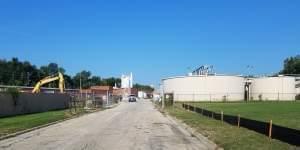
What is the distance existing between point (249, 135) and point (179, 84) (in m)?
96.2

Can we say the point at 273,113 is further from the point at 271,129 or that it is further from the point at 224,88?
the point at 224,88

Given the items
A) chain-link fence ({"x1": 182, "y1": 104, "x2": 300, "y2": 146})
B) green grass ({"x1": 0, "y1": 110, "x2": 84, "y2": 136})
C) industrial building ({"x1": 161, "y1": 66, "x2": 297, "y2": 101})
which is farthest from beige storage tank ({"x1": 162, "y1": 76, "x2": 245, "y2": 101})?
chain-link fence ({"x1": 182, "y1": 104, "x2": 300, "y2": 146})

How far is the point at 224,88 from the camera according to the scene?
115500 millimetres

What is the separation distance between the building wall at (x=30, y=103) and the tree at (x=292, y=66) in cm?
12579

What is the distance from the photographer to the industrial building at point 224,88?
114875 millimetres

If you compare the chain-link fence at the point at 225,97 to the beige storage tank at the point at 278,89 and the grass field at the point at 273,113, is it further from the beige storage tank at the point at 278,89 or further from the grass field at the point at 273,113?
the grass field at the point at 273,113

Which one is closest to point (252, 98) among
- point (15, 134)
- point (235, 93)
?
point (235, 93)

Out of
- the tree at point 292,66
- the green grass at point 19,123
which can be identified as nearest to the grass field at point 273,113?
the green grass at point 19,123

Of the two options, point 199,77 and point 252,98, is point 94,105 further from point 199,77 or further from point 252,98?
point 252,98

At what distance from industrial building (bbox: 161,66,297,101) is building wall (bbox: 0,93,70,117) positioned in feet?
163

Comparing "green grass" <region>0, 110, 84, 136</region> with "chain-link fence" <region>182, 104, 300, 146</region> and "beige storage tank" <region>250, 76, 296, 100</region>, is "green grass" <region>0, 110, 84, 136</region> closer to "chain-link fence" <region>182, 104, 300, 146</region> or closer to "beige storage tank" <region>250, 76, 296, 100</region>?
"chain-link fence" <region>182, 104, 300, 146</region>

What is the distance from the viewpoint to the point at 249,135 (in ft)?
70.8

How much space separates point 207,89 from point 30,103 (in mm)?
69447

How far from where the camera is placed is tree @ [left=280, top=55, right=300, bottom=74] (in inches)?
7013
